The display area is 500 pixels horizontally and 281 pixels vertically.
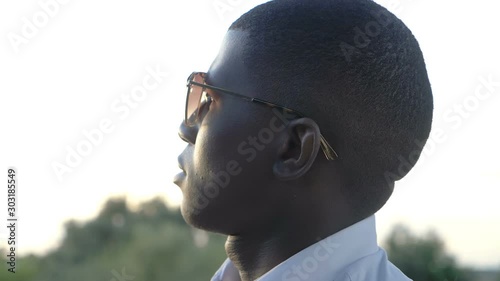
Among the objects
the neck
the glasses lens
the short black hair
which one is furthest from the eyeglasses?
the neck

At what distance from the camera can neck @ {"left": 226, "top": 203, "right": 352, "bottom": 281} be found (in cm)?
165

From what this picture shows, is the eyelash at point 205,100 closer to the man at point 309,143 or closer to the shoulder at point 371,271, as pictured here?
the man at point 309,143

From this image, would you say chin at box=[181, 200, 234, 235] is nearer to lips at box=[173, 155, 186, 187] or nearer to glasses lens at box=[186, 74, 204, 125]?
lips at box=[173, 155, 186, 187]

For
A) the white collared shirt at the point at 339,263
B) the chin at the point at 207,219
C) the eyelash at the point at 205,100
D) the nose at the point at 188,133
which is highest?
the eyelash at the point at 205,100

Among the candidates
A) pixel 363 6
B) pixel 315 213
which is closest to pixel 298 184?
pixel 315 213

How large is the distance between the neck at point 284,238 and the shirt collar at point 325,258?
2 centimetres

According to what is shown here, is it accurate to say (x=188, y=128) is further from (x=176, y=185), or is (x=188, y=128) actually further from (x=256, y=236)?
(x=256, y=236)

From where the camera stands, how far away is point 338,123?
1.65 meters

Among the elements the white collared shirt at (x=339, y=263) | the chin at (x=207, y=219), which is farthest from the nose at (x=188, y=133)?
the white collared shirt at (x=339, y=263)

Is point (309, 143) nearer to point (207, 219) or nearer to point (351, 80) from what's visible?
point (351, 80)

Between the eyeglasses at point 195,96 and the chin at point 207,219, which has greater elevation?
the eyeglasses at point 195,96

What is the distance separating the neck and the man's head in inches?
0.7

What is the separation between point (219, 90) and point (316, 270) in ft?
1.49

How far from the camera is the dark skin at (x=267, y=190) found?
64.7 inches
